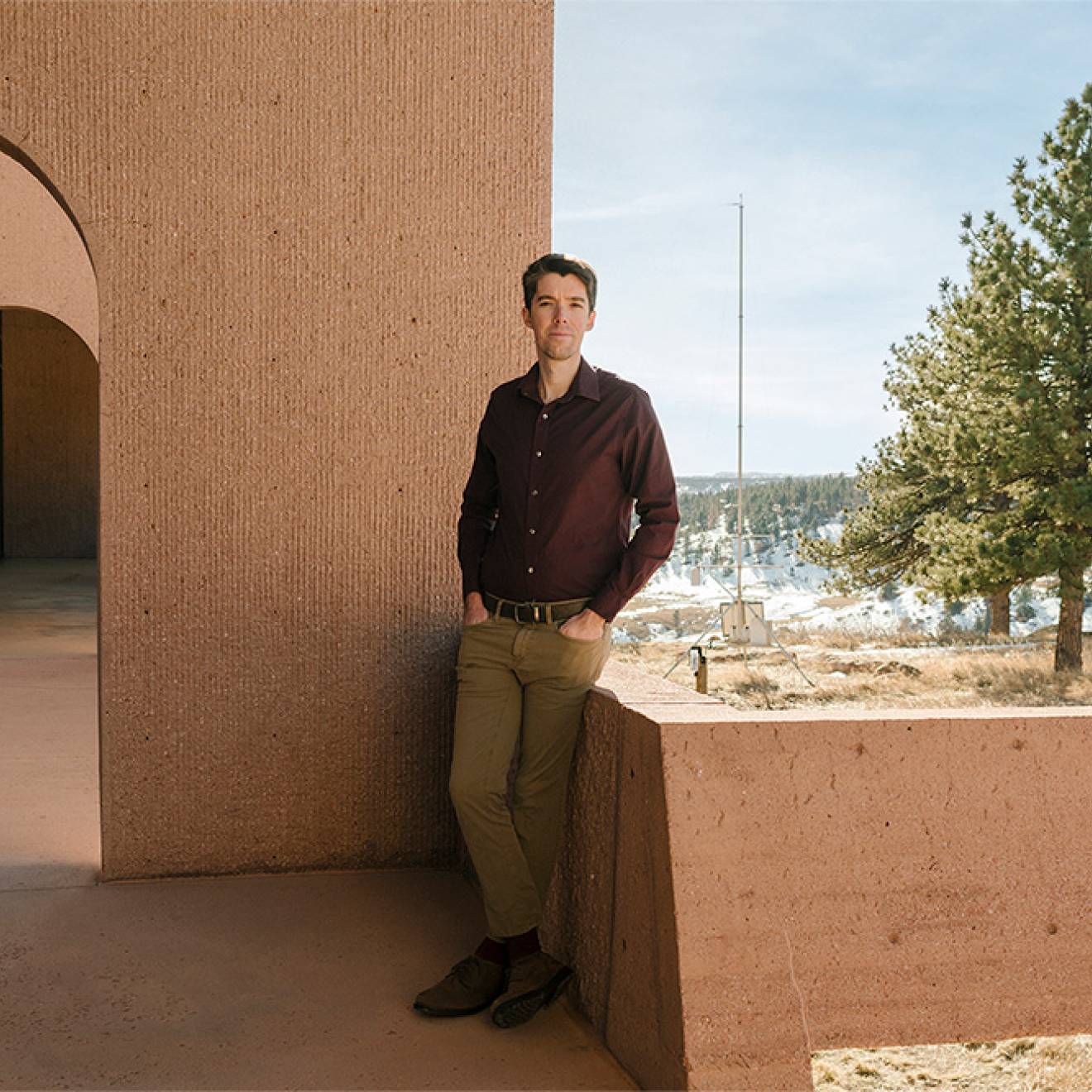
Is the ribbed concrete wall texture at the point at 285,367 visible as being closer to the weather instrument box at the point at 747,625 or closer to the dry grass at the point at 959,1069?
the dry grass at the point at 959,1069

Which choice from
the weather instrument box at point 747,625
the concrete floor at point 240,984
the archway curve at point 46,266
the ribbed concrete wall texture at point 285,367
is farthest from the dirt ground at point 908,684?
the archway curve at point 46,266

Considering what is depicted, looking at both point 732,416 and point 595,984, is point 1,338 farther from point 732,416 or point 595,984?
point 595,984

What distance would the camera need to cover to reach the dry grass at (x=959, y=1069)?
4.42 m

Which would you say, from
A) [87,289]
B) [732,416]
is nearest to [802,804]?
[87,289]

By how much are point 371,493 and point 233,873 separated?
1.17 meters

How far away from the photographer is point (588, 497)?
2715mm

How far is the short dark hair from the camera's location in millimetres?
2719

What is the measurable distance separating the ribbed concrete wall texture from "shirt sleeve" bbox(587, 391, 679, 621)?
975 millimetres

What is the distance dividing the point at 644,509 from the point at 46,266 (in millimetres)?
7029

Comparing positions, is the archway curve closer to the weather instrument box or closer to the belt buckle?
the belt buckle

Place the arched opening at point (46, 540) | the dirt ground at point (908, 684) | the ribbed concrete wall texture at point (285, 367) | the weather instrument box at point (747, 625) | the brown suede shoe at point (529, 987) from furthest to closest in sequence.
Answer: the weather instrument box at point (747, 625) → the dirt ground at point (908, 684) → the arched opening at point (46, 540) → the ribbed concrete wall texture at point (285, 367) → the brown suede shoe at point (529, 987)

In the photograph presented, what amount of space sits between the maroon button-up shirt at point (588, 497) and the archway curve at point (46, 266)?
639 cm

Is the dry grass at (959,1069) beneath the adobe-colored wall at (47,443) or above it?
beneath

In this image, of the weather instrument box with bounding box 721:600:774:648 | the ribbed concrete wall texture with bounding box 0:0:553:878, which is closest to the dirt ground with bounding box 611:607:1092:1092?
the weather instrument box with bounding box 721:600:774:648
